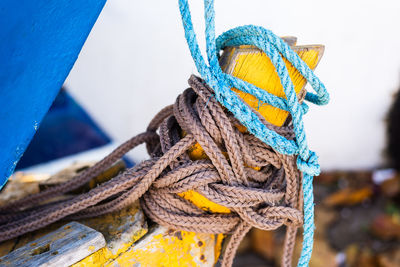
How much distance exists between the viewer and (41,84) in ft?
2.09

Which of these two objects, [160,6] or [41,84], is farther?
[160,6]

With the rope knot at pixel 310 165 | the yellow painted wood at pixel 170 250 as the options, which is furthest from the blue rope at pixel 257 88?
the yellow painted wood at pixel 170 250

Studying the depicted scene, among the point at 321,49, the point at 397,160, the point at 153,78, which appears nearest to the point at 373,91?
the point at 397,160

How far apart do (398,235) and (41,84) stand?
223 cm

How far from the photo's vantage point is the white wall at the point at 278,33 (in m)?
1.52

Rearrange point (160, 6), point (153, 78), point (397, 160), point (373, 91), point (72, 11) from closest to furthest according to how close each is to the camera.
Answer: point (72, 11) → point (160, 6) → point (153, 78) → point (373, 91) → point (397, 160)

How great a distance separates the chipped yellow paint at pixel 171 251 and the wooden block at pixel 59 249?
0.07 meters

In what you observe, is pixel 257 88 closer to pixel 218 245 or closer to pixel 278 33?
pixel 218 245

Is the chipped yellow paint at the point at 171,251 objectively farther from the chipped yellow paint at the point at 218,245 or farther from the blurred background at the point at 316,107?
the blurred background at the point at 316,107

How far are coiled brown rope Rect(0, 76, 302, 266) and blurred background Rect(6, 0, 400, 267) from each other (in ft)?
3.07

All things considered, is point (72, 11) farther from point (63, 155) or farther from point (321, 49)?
point (63, 155)

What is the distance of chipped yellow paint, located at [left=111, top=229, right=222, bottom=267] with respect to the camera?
667 mm

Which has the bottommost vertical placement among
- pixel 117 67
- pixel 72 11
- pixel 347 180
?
pixel 347 180

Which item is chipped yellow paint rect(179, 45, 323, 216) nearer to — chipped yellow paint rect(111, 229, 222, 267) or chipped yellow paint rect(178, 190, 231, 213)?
chipped yellow paint rect(178, 190, 231, 213)
